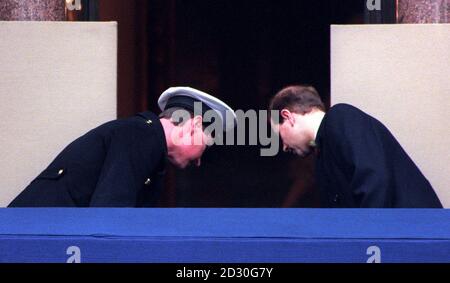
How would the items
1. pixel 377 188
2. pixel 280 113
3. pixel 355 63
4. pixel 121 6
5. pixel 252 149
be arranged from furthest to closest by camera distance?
pixel 252 149
pixel 121 6
pixel 280 113
pixel 355 63
pixel 377 188

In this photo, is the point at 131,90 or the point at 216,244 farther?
the point at 131,90

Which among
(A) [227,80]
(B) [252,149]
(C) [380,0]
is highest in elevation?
(C) [380,0]

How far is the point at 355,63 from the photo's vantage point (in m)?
4.35

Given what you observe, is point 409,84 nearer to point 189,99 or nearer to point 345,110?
point 345,110

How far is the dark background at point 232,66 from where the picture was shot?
6.38 meters

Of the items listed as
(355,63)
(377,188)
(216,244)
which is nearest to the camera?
(216,244)

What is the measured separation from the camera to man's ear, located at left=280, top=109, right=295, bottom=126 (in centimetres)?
455

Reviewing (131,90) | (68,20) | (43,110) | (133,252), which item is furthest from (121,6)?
(133,252)

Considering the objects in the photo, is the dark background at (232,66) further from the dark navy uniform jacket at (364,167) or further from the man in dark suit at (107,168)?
the dark navy uniform jacket at (364,167)

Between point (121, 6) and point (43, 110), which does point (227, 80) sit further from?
point (43, 110)

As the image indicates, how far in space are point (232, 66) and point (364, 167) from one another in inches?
117

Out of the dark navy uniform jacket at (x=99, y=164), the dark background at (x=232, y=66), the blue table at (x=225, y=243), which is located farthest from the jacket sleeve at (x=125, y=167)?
the dark background at (x=232, y=66)

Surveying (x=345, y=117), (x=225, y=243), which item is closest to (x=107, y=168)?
(x=345, y=117)

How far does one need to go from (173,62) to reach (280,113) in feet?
7.10
